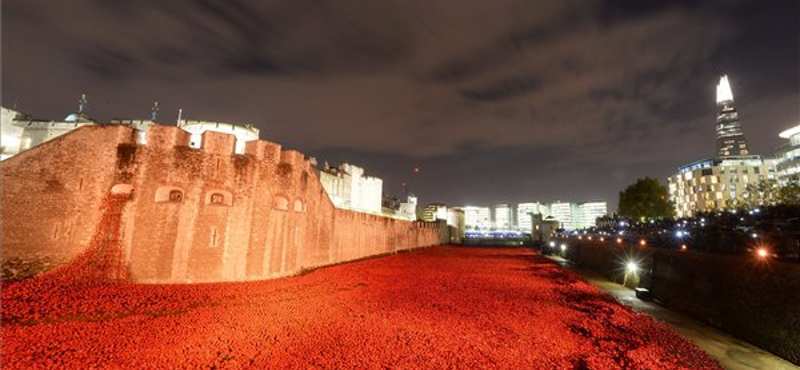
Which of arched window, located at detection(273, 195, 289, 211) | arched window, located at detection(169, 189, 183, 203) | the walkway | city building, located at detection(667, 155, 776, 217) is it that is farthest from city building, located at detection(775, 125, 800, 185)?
arched window, located at detection(169, 189, 183, 203)

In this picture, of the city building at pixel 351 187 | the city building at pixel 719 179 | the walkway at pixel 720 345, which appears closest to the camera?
the walkway at pixel 720 345

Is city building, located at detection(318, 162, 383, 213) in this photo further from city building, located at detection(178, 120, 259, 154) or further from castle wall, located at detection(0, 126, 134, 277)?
castle wall, located at detection(0, 126, 134, 277)

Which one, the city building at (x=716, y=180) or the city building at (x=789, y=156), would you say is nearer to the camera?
the city building at (x=789, y=156)

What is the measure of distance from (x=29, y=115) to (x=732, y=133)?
291 m

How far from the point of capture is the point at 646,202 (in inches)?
2670

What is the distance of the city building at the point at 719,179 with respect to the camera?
99.6 meters

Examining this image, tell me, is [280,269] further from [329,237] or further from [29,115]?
[29,115]

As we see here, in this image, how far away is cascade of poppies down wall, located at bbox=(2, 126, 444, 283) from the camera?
13438 mm

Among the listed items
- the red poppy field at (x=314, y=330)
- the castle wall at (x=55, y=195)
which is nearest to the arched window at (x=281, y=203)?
the red poppy field at (x=314, y=330)

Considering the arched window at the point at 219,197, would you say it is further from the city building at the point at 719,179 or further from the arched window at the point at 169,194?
the city building at the point at 719,179

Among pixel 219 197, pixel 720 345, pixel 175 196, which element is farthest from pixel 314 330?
pixel 720 345

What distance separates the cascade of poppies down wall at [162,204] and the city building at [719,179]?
4758 inches

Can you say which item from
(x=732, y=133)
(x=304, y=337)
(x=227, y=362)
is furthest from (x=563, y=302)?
(x=732, y=133)

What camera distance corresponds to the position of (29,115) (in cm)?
4266
